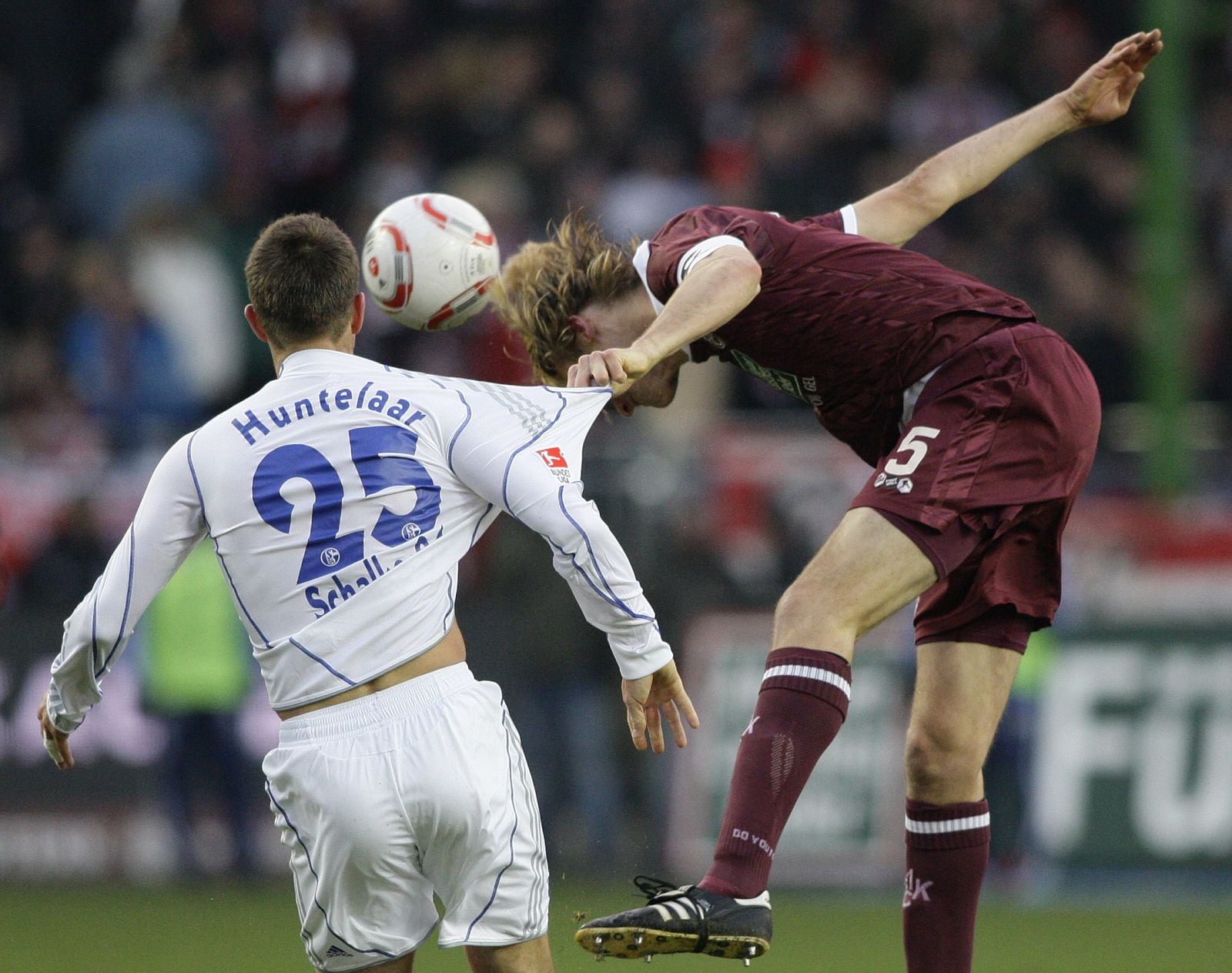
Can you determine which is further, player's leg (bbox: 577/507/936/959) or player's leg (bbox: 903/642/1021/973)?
player's leg (bbox: 903/642/1021/973)

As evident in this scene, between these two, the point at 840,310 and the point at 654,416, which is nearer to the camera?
the point at 840,310

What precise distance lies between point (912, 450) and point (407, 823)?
1.44 m

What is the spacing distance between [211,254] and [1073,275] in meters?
5.28

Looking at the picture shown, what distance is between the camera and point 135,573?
3.89 m

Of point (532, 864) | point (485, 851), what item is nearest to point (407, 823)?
point (485, 851)

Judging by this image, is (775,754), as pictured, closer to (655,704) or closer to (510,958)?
(655,704)

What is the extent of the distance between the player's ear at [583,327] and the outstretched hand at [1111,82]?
4.73 ft

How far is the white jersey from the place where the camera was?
380 centimetres

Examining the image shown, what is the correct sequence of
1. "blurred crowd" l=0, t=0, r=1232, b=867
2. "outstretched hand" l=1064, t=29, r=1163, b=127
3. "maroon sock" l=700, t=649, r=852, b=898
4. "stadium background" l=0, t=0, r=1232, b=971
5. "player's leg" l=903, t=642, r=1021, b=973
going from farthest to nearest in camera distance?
"blurred crowd" l=0, t=0, r=1232, b=867
"stadium background" l=0, t=0, r=1232, b=971
"outstretched hand" l=1064, t=29, r=1163, b=127
"player's leg" l=903, t=642, r=1021, b=973
"maroon sock" l=700, t=649, r=852, b=898

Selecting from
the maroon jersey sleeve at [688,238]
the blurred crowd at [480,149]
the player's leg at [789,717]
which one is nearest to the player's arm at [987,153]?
the maroon jersey sleeve at [688,238]

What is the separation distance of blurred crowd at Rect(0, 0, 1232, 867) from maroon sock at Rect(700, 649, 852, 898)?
6.28 m

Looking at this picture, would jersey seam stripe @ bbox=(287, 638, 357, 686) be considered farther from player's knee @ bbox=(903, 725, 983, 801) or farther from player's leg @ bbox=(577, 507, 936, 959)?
player's knee @ bbox=(903, 725, 983, 801)

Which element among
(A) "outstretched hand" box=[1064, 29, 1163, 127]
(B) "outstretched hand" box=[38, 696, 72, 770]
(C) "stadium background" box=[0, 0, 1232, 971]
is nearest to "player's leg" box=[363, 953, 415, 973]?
(B) "outstretched hand" box=[38, 696, 72, 770]

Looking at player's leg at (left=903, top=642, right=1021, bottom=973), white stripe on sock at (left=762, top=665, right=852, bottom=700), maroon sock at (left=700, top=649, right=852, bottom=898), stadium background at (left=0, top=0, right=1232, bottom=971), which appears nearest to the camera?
maroon sock at (left=700, top=649, right=852, bottom=898)
